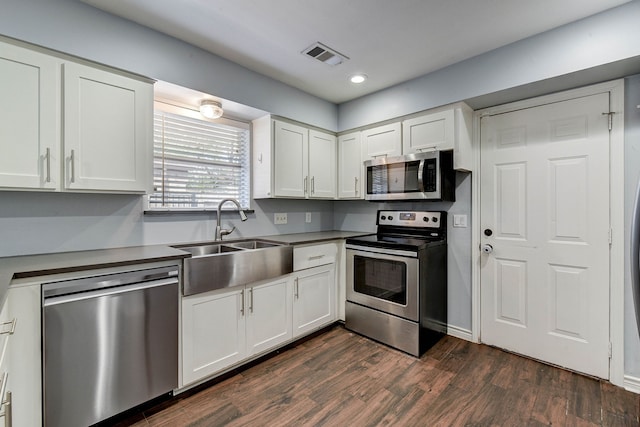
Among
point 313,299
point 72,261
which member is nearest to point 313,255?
point 313,299

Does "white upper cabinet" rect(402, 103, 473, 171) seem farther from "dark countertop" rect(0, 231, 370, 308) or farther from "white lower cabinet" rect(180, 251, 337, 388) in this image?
"dark countertop" rect(0, 231, 370, 308)

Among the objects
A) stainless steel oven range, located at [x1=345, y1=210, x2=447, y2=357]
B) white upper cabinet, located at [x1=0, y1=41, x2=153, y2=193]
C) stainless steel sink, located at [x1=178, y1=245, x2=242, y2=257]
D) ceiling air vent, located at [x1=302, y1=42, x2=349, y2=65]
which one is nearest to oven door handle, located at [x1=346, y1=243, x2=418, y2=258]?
stainless steel oven range, located at [x1=345, y1=210, x2=447, y2=357]

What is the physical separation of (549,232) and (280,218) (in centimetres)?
244

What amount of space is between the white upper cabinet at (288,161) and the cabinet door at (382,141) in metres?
0.48

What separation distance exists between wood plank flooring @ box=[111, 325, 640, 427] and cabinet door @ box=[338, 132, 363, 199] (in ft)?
5.58

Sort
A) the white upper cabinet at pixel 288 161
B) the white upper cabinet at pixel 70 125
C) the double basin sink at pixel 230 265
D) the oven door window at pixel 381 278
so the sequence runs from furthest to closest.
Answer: the white upper cabinet at pixel 288 161 → the oven door window at pixel 381 278 → the double basin sink at pixel 230 265 → the white upper cabinet at pixel 70 125

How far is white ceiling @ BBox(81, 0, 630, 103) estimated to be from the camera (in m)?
1.76

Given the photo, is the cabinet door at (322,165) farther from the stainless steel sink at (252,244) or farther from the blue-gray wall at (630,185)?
the blue-gray wall at (630,185)

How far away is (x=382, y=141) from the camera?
2994 millimetres

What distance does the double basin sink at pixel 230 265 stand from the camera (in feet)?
6.09

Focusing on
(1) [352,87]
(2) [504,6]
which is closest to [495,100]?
(2) [504,6]

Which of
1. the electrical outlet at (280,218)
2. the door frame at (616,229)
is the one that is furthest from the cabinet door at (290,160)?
the door frame at (616,229)

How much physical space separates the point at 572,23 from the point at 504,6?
1.86 feet

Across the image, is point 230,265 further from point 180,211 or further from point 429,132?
point 429,132
